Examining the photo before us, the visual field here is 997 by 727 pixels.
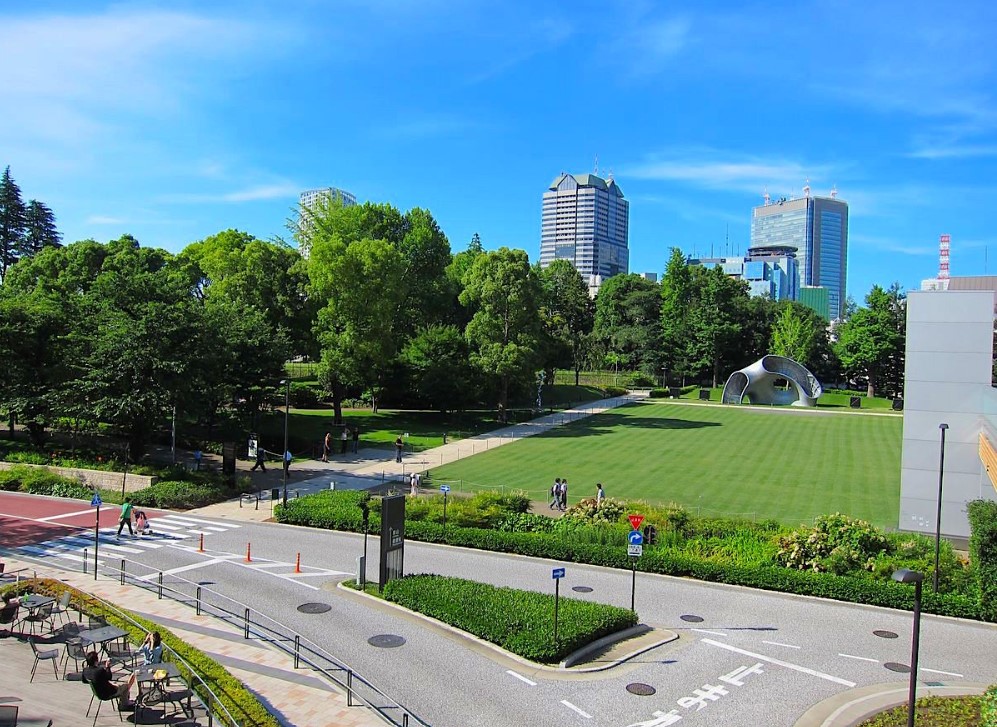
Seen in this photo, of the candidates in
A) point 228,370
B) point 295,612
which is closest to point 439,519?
point 295,612

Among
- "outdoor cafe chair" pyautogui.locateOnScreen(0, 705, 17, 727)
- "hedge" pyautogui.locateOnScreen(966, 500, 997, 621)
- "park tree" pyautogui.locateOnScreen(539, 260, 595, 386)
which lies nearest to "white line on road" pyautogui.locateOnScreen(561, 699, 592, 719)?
"outdoor cafe chair" pyautogui.locateOnScreen(0, 705, 17, 727)

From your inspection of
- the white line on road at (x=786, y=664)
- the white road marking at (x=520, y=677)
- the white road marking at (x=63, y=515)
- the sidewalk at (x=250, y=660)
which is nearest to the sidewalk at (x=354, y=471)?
the white road marking at (x=63, y=515)

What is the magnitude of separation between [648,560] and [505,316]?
38247 millimetres

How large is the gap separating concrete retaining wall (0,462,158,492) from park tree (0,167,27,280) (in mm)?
66013

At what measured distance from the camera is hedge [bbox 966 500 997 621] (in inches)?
768

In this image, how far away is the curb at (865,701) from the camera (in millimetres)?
13680

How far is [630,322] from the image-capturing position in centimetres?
11475

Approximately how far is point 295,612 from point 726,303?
308ft

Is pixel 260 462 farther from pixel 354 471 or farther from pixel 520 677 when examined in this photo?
pixel 520 677

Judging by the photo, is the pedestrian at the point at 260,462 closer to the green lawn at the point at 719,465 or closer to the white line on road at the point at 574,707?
the green lawn at the point at 719,465

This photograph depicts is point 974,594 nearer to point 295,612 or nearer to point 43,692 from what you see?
point 295,612

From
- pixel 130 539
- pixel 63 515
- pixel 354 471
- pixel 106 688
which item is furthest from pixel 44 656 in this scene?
pixel 354 471

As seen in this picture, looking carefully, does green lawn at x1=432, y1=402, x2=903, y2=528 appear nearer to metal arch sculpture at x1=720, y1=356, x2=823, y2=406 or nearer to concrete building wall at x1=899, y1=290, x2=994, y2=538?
concrete building wall at x1=899, y1=290, x2=994, y2=538

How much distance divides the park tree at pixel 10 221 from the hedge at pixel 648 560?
79324 millimetres
